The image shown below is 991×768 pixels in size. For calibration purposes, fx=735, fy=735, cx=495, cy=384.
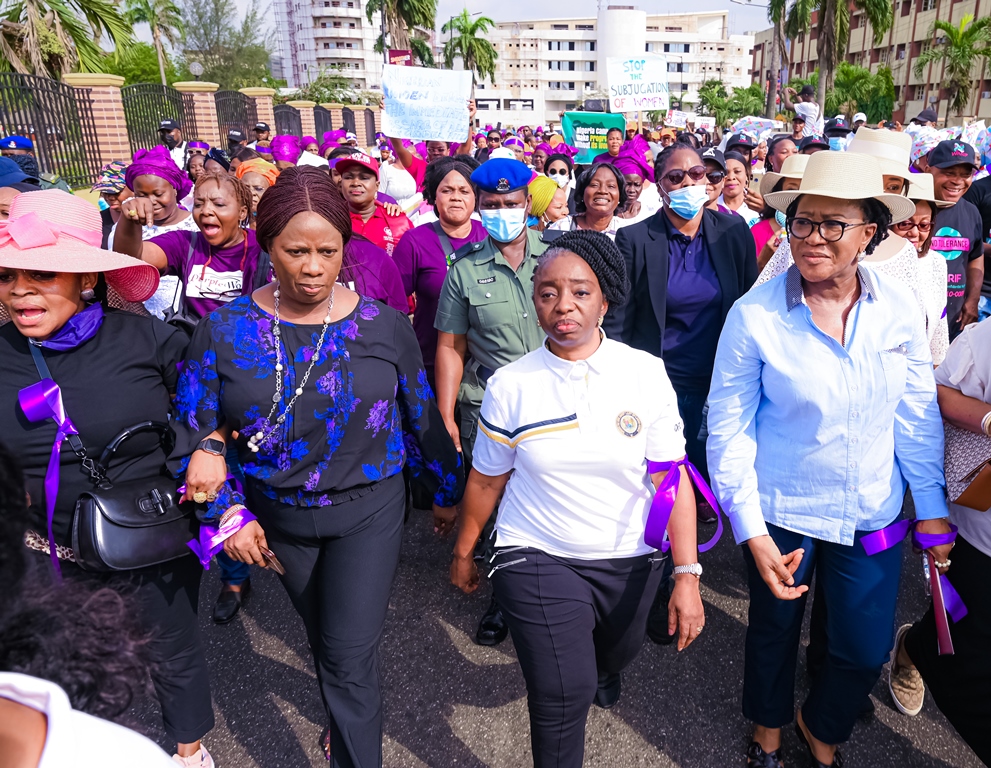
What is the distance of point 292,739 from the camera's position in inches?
117

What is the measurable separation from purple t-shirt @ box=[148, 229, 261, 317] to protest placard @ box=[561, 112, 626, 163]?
973cm

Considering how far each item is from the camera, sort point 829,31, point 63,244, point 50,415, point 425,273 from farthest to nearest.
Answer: point 829,31 < point 425,273 < point 63,244 < point 50,415

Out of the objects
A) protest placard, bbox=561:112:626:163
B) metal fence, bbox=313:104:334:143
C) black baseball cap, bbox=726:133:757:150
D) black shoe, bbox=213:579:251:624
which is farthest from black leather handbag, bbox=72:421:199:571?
metal fence, bbox=313:104:334:143

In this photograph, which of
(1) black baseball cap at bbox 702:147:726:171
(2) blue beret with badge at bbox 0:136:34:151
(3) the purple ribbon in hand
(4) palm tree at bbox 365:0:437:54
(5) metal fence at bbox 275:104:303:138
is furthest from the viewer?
(4) palm tree at bbox 365:0:437:54

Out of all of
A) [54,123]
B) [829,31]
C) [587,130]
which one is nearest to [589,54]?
[829,31]

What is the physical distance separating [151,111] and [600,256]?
47.4 ft

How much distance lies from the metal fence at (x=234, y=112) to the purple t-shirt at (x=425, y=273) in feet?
48.6

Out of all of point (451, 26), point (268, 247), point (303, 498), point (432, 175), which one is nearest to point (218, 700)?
point (303, 498)

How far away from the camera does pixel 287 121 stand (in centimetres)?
2245

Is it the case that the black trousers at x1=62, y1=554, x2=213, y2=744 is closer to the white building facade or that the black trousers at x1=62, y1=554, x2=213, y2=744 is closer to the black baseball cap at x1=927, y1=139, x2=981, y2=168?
the black baseball cap at x1=927, y1=139, x2=981, y2=168

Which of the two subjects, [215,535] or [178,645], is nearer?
[215,535]

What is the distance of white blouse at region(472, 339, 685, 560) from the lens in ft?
7.54

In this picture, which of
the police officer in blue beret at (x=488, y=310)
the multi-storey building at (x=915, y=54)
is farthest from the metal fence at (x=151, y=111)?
the multi-storey building at (x=915, y=54)

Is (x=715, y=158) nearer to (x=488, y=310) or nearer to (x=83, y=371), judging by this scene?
(x=488, y=310)
